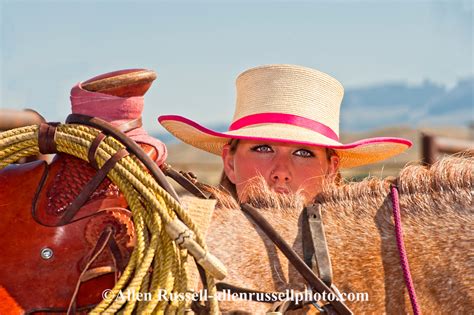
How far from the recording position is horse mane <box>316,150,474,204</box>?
2.20 meters

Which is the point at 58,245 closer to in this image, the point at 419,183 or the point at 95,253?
the point at 95,253

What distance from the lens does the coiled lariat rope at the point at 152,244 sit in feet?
6.15

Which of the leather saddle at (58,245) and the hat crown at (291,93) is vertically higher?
the hat crown at (291,93)

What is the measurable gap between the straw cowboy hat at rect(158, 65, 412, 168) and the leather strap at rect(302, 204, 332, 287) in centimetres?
66

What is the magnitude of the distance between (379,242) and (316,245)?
0.20 meters

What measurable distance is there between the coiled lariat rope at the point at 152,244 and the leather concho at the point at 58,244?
0.21 feet

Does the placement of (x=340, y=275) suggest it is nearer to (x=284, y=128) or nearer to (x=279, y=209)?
(x=279, y=209)

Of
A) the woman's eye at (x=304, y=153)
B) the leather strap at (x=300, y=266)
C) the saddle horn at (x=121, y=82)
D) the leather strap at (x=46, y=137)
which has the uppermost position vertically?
the saddle horn at (x=121, y=82)

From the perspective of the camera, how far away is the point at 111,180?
2008 millimetres

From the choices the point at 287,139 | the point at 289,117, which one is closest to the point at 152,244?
the point at 287,139

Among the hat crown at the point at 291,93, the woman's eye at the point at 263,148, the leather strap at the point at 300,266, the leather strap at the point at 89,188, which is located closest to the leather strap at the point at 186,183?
the leather strap at the point at 300,266

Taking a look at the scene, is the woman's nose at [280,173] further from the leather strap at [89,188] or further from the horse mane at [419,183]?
the leather strap at [89,188]

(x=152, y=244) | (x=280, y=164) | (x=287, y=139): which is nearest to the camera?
(x=152, y=244)

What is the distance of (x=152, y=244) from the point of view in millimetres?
1895
